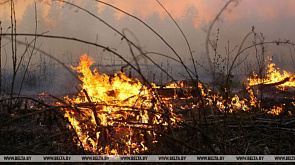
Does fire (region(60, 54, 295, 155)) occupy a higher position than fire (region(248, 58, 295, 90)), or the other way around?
fire (region(248, 58, 295, 90))

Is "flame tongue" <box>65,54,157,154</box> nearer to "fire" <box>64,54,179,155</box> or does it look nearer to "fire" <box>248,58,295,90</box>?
"fire" <box>64,54,179,155</box>

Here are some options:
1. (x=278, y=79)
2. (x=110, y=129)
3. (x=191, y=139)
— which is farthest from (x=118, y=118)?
(x=278, y=79)

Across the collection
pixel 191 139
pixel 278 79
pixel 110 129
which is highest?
pixel 278 79

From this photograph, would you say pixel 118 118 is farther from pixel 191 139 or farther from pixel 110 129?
pixel 191 139

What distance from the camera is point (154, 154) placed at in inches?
94.8

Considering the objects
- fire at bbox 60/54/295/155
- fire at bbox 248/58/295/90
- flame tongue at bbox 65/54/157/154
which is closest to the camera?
fire at bbox 60/54/295/155

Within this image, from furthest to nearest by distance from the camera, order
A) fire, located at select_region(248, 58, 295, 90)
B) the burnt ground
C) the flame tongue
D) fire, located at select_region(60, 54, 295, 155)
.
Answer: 1. fire, located at select_region(248, 58, 295, 90)
2. the flame tongue
3. the burnt ground
4. fire, located at select_region(60, 54, 295, 155)

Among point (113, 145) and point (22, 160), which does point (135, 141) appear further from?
point (22, 160)

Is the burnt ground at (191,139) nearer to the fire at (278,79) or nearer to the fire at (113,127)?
the fire at (113,127)

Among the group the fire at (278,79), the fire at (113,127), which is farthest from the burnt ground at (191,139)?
the fire at (278,79)

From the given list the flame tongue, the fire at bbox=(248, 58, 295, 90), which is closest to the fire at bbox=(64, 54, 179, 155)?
the flame tongue

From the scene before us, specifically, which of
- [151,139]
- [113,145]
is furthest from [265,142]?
[113,145]

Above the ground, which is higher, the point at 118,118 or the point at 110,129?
the point at 118,118

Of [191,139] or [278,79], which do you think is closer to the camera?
[191,139]
